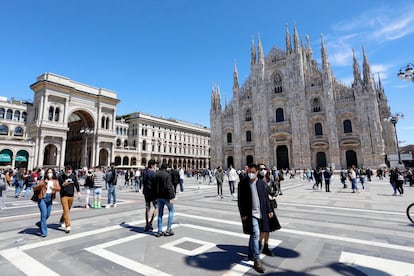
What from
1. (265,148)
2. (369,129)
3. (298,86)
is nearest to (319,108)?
(298,86)

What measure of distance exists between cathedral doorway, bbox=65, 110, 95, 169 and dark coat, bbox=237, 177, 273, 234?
4104 cm

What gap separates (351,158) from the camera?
33.9 meters

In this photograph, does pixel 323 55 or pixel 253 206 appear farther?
pixel 323 55

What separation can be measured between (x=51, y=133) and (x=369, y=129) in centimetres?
4823

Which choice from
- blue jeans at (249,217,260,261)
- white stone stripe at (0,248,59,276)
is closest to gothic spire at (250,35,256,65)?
blue jeans at (249,217,260,261)

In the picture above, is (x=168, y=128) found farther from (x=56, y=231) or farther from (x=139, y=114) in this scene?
(x=56, y=231)

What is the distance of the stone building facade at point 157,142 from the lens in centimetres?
4982

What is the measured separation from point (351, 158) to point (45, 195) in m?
39.0

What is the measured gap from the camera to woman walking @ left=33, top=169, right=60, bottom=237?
5000 millimetres

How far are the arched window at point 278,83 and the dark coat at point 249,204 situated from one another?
40.4m

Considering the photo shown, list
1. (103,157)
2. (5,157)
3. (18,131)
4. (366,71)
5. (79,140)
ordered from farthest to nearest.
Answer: (79,140), (103,157), (18,131), (366,71), (5,157)

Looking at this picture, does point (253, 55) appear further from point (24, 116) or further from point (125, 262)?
point (125, 262)

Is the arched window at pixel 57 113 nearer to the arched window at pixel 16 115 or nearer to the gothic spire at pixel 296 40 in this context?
the arched window at pixel 16 115

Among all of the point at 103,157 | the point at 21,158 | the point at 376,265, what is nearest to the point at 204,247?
the point at 376,265
